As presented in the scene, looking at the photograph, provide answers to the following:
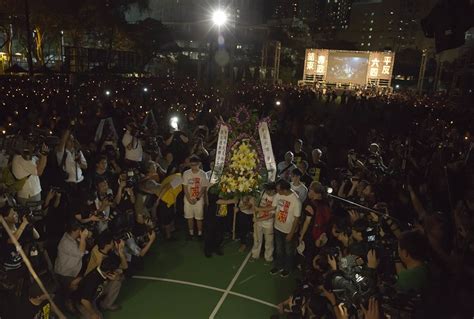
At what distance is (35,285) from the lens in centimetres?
455

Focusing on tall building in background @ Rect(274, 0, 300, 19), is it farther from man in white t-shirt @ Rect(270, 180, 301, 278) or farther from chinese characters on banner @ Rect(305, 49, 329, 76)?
man in white t-shirt @ Rect(270, 180, 301, 278)

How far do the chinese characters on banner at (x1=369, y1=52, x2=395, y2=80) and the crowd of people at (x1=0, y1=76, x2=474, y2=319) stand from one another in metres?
21.0

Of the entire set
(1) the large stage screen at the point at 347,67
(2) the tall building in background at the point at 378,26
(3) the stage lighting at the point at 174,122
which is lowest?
(3) the stage lighting at the point at 174,122

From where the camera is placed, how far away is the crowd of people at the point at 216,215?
13.5 feet

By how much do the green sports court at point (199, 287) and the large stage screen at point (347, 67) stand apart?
29.3 m

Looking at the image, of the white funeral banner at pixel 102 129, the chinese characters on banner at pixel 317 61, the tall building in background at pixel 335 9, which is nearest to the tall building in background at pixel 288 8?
the tall building in background at pixel 335 9

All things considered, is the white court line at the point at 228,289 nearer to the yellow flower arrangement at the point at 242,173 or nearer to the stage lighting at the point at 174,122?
the yellow flower arrangement at the point at 242,173

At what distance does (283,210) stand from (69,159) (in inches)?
158

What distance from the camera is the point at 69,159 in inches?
→ 293

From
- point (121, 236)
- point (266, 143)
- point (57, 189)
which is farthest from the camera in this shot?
point (266, 143)

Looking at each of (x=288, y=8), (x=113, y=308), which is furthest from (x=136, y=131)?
(x=288, y=8)

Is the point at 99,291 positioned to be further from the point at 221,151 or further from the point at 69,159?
the point at 221,151

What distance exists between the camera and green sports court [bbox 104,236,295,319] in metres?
5.90

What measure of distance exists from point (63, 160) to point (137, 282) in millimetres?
2609
